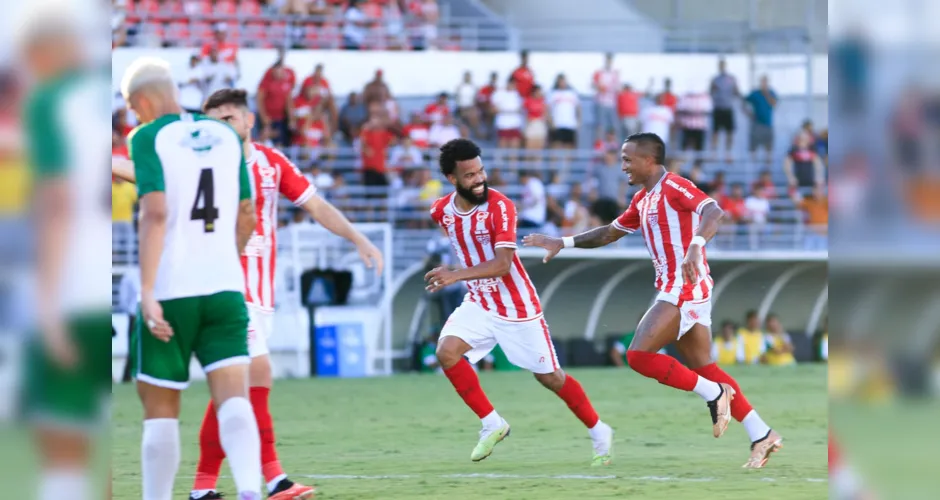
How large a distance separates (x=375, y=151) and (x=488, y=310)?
13.8 m

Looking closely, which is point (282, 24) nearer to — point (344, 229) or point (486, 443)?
point (486, 443)

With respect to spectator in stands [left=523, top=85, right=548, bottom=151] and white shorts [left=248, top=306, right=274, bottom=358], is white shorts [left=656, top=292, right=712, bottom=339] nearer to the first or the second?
white shorts [left=248, top=306, right=274, bottom=358]

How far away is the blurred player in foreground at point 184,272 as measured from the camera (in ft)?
18.8

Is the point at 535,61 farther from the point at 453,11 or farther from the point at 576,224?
the point at 576,224

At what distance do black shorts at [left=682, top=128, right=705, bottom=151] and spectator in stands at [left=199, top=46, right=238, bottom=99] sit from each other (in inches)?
329

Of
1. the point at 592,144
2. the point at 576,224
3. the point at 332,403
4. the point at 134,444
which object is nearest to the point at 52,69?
the point at 134,444

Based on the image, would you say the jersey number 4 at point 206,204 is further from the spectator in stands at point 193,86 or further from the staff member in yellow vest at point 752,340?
the staff member in yellow vest at point 752,340

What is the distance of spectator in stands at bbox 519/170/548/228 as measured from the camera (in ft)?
75.5

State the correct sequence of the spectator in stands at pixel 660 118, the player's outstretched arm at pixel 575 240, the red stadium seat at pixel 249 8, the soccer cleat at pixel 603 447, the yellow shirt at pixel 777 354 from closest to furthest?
the soccer cleat at pixel 603 447 → the player's outstretched arm at pixel 575 240 → the yellow shirt at pixel 777 354 → the spectator in stands at pixel 660 118 → the red stadium seat at pixel 249 8

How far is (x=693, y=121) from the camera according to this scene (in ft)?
85.2

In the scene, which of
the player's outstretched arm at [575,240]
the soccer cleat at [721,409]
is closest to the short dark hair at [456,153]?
the player's outstretched arm at [575,240]

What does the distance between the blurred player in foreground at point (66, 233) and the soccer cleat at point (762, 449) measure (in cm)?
674

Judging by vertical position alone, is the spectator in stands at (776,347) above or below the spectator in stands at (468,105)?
below

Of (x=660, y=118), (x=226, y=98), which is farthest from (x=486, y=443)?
(x=660, y=118)
